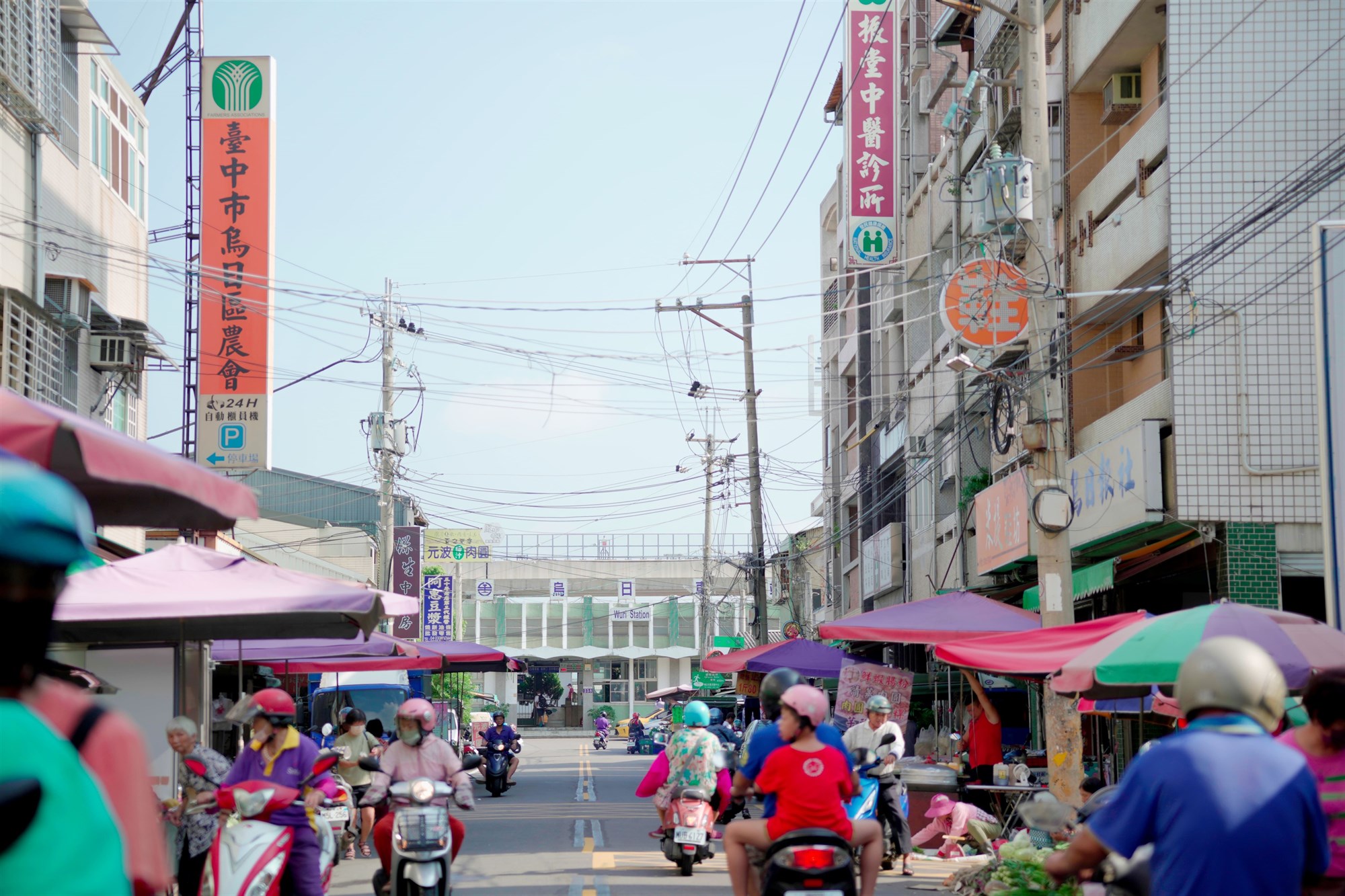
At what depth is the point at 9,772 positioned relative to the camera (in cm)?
232

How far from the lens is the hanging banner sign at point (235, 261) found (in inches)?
909

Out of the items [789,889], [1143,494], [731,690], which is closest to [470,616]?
[731,690]

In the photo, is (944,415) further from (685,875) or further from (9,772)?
(9,772)

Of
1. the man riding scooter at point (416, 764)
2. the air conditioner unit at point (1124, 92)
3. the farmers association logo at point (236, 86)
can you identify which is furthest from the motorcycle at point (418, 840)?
the farmers association logo at point (236, 86)

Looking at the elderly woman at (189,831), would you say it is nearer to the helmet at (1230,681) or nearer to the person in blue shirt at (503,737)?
the helmet at (1230,681)

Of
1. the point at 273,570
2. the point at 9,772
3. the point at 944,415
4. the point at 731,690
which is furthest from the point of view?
the point at 731,690

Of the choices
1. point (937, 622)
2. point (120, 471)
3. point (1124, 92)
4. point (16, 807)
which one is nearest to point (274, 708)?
point (120, 471)

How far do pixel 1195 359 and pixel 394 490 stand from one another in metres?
23.1

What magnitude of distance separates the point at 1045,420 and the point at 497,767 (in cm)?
1625

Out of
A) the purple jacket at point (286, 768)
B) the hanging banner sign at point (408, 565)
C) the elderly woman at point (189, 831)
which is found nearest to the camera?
the purple jacket at point (286, 768)

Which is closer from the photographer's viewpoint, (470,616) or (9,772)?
(9,772)

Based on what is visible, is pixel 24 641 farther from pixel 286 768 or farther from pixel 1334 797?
pixel 286 768

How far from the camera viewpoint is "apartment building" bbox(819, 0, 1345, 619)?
54.4 feet

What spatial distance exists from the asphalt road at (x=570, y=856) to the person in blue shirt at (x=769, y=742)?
4.58 metres
